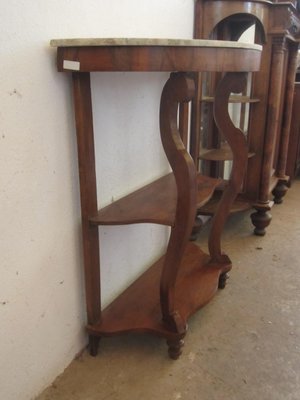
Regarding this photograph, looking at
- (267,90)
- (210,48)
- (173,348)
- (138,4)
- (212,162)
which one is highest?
(138,4)

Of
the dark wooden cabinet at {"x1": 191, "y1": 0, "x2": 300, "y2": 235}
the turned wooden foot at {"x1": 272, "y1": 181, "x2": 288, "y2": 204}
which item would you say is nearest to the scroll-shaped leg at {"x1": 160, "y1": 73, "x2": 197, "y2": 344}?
the dark wooden cabinet at {"x1": 191, "y1": 0, "x2": 300, "y2": 235}

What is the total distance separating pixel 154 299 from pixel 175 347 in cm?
17

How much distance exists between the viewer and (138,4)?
1.14 meters

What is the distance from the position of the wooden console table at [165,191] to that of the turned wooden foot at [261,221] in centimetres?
57

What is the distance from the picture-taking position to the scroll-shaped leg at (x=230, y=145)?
1.16 metres

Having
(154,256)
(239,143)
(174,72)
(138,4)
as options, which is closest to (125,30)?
(138,4)

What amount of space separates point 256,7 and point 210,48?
880 millimetres

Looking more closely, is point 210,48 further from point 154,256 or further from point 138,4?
point 154,256

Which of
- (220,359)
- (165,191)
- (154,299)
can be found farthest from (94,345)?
(165,191)

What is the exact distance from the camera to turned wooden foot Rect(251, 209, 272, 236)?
1.88 meters

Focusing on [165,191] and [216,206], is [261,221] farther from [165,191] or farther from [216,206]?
[165,191]

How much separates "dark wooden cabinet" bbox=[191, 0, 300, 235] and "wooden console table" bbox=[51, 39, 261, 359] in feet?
1.44

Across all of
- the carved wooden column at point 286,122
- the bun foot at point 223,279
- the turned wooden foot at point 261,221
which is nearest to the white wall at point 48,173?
the bun foot at point 223,279

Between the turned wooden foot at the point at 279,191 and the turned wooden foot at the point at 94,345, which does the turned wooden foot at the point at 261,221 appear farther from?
the turned wooden foot at the point at 94,345
